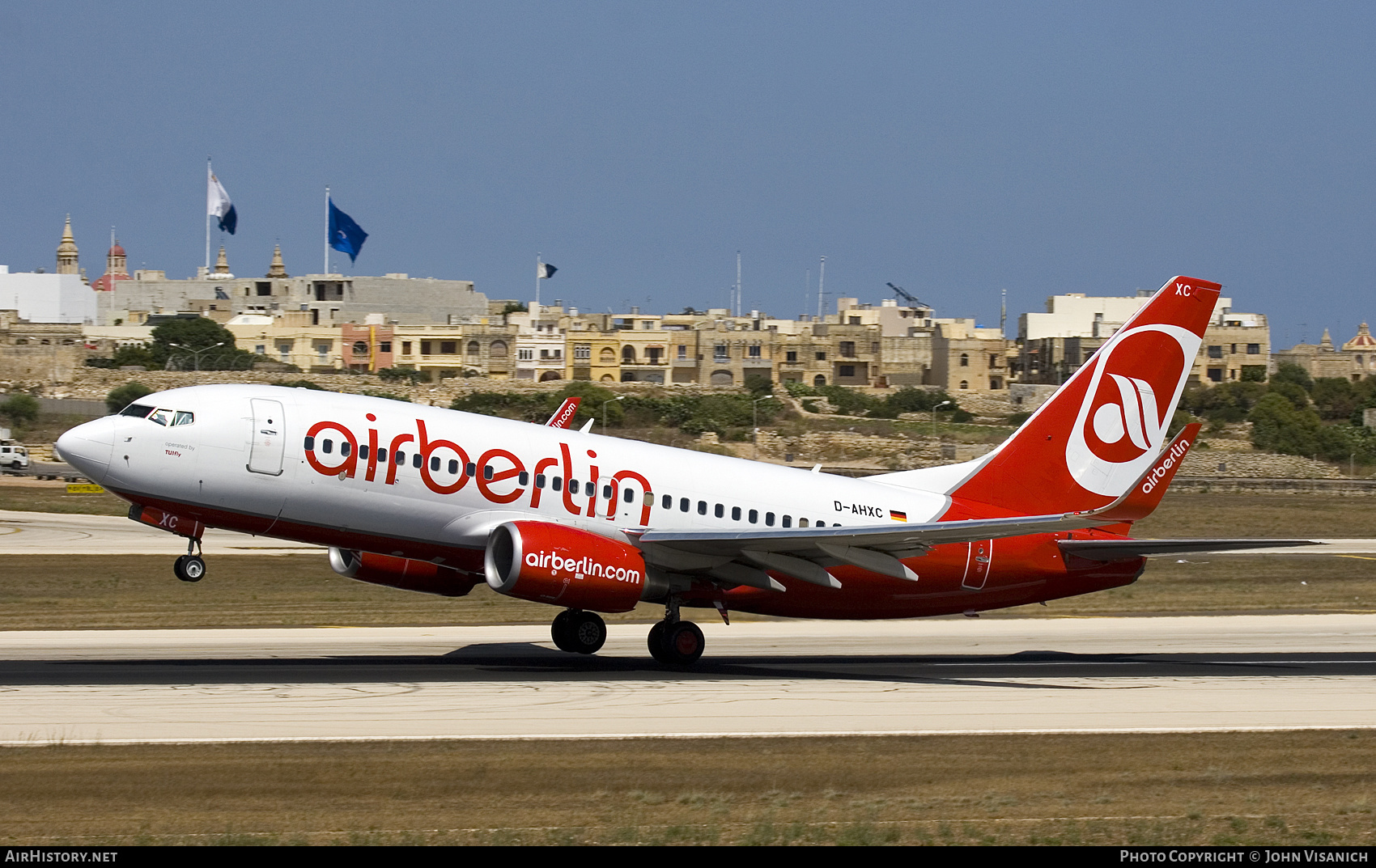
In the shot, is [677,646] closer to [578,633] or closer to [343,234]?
[578,633]

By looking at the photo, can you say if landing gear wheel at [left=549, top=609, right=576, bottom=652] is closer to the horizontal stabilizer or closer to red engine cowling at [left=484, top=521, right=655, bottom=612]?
red engine cowling at [left=484, top=521, right=655, bottom=612]

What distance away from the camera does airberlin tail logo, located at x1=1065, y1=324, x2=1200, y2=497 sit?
107 feet

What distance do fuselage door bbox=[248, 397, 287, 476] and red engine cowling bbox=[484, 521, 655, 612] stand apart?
4.10 m

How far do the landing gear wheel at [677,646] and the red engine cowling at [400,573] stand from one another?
377cm

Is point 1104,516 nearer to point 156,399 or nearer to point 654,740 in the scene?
point 654,740

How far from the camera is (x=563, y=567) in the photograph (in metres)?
26.8

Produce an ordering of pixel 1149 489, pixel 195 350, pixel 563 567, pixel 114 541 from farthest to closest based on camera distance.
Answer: pixel 195 350 → pixel 114 541 → pixel 1149 489 → pixel 563 567

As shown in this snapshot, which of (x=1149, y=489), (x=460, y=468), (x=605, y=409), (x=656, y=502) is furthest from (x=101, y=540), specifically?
(x=605, y=409)

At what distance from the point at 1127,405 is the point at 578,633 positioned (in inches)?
498

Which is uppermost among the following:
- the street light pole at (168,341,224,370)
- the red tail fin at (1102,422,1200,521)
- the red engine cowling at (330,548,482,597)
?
the street light pole at (168,341,224,370)

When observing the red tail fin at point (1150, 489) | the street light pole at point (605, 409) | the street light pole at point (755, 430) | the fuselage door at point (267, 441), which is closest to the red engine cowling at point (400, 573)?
the fuselage door at point (267, 441)

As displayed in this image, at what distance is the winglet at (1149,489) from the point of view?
105 ft

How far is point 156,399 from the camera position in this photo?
27.5 m

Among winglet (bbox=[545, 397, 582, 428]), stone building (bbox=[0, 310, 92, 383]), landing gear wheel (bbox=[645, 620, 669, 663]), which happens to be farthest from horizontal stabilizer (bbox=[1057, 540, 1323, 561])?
stone building (bbox=[0, 310, 92, 383])
